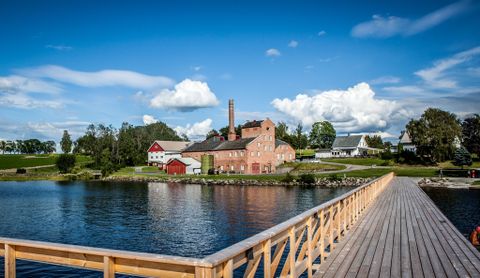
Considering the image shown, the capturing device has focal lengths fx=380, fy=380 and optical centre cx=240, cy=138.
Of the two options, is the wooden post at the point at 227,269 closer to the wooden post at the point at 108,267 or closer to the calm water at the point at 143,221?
the wooden post at the point at 108,267

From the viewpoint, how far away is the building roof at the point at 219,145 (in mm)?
78762

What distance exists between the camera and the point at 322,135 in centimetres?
13625

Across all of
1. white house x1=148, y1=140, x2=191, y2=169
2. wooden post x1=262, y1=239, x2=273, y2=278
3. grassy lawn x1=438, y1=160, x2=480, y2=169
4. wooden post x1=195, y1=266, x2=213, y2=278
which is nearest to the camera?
wooden post x1=195, y1=266, x2=213, y2=278

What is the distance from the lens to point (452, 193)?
42.8 metres

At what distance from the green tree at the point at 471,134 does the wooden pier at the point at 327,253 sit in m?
85.4

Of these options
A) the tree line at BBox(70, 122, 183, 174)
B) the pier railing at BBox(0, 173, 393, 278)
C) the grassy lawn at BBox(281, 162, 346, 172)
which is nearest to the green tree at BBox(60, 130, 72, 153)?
the tree line at BBox(70, 122, 183, 174)

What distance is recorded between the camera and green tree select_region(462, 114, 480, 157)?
91.4 metres

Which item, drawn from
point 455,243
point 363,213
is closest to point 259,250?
point 455,243

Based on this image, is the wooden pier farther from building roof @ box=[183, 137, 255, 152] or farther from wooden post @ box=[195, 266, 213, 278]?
building roof @ box=[183, 137, 255, 152]

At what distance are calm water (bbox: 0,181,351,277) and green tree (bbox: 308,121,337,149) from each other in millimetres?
96236

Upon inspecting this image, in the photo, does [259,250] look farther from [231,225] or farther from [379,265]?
[231,225]

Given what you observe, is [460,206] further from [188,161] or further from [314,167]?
[188,161]

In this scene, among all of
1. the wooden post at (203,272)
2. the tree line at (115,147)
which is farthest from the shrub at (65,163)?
the wooden post at (203,272)

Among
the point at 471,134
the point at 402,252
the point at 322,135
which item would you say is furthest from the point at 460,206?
the point at 322,135
